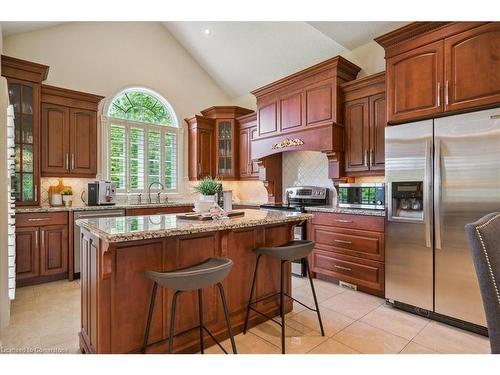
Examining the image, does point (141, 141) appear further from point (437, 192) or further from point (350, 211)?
point (437, 192)

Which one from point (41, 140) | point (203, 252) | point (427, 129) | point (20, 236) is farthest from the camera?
point (41, 140)

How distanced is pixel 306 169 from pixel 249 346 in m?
2.97

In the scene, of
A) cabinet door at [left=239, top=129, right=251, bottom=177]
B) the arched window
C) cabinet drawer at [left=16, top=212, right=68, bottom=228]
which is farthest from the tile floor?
cabinet door at [left=239, top=129, right=251, bottom=177]

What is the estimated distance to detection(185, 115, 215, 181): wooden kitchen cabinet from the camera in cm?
541

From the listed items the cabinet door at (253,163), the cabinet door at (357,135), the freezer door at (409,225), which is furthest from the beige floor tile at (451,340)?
A: the cabinet door at (253,163)

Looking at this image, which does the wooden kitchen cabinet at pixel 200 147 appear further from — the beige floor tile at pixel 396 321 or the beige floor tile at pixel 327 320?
the beige floor tile at pixel 396 321

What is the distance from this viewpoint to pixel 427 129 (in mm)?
2582

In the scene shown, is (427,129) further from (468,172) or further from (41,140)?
(41,140)

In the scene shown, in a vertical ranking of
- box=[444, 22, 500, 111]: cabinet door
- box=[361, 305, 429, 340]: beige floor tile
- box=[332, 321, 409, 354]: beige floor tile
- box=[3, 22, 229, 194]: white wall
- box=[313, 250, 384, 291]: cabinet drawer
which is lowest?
box=[361, 305, 429, 340]: beige floor tile

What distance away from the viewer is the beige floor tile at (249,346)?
2094 millimetres

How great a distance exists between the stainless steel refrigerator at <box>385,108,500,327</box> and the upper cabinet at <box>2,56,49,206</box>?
416cm

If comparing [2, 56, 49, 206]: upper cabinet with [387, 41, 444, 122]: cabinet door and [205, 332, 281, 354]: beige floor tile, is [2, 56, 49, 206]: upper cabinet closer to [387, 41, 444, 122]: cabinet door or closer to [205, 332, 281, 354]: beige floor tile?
[205, 332, 281, 354]: beige floor tile
